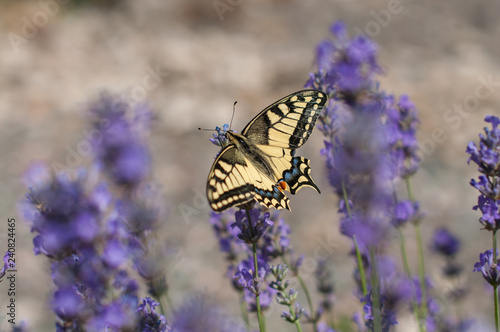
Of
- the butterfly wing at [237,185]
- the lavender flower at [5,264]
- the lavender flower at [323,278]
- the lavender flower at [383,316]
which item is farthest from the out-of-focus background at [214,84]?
the lavender flower at [5,264]

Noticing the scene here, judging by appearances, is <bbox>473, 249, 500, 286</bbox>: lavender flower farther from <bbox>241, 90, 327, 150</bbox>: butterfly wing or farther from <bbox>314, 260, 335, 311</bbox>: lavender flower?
<bbox>314, 260, 335, 311</bbox>: lavender flower

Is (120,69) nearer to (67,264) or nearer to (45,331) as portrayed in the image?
(45,331)

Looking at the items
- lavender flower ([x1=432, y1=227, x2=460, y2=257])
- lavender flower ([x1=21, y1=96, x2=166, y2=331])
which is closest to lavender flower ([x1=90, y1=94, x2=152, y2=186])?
lavender flower ([x1=21, y1=96, x2=166, y2=331])

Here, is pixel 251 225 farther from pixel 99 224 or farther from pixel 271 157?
pixel 271 157

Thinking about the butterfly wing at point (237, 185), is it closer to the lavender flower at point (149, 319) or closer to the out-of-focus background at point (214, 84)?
the lavender flower at point (149, 319)

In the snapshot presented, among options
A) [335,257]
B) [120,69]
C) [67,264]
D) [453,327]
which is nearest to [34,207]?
[67,264]

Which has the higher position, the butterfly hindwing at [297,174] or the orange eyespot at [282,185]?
the butterfly hindwing at [297,174]

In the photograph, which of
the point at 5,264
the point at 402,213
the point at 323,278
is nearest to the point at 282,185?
the point at 402,213
